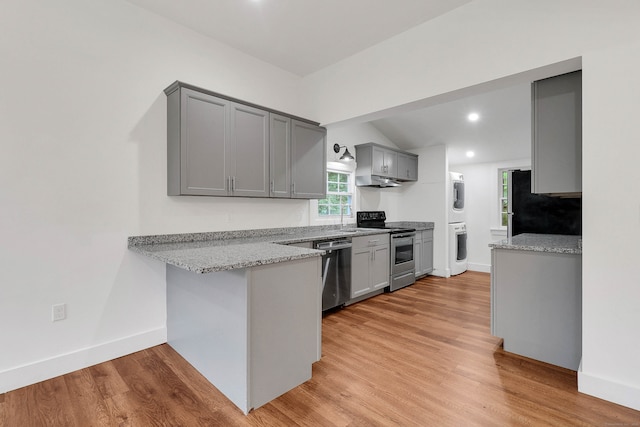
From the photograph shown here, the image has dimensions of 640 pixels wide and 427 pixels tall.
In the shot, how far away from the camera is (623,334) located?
72.8 inches

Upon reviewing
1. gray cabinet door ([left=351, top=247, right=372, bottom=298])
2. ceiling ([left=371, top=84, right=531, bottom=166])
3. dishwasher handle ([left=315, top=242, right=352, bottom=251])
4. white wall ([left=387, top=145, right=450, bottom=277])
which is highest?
ceiling ([left=371, top=84, right=531, bottom=166])

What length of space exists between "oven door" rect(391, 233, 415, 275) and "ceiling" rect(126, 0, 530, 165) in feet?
6.74

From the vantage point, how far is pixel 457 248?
5.70m

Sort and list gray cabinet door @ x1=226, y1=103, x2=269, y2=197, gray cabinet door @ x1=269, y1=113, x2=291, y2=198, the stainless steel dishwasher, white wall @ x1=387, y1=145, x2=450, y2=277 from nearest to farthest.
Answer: gray cabinet door @ x1=226, y1=103, x2=269, y2=197 < gray cabinet door @ x1=269, y1=113, x2=291, y2=198 < the stainless steel dishwasher < white wall @ x1=387, y1=145, x2=450, y2=277

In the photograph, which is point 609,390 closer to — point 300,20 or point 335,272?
point 335,272

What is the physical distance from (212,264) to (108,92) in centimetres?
192

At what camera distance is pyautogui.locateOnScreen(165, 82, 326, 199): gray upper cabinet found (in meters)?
2.63

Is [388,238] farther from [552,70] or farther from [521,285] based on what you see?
[552,70]

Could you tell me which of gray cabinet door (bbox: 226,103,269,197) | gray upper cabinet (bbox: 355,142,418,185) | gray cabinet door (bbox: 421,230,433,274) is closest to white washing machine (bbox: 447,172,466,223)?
gray cabinet door (bbox: 421,230,433,274)

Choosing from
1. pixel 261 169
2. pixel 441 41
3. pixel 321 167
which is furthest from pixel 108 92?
pixel 441 41

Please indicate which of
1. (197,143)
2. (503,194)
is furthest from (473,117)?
(197,143)

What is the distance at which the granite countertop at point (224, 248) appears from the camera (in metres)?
1.71

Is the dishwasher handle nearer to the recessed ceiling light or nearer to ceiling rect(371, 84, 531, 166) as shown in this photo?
ceiling rect(371, 84, 531, 166)

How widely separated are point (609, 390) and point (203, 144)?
11.5 ft
